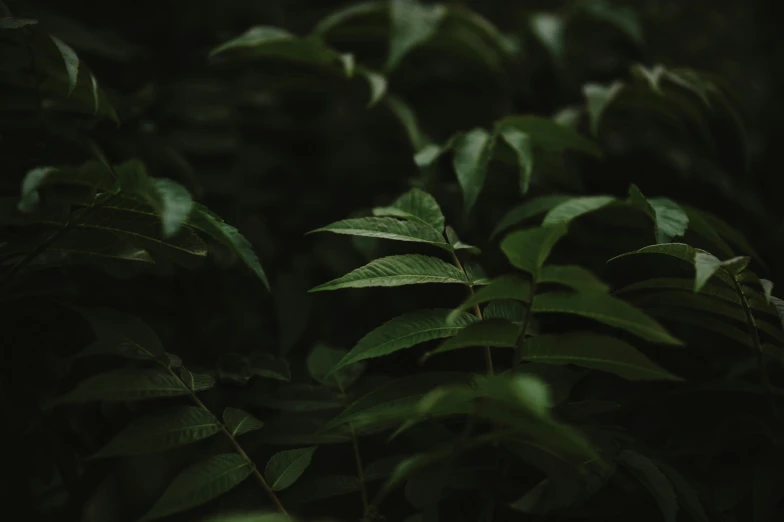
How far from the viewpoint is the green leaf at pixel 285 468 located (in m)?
0.49

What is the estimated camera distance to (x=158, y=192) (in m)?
0.42

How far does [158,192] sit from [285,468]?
0.82 ft

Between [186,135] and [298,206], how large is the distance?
0.66ft

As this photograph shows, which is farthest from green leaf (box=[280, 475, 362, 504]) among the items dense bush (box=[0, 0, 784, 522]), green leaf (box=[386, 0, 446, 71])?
green leaf (box=[386, 0, 446, 71])

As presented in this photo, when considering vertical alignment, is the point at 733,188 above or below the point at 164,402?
above

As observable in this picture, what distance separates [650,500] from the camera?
1.85 feet

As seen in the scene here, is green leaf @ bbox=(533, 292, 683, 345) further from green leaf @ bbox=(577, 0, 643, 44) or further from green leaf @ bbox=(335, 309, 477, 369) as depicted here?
green leaf @ bbox=(577, 0, 643, 44)

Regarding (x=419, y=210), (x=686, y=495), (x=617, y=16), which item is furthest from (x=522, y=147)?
(x=617, y=16)

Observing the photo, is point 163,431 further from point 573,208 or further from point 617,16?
point 617,16

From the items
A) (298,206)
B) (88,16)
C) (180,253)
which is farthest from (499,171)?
(88,16)

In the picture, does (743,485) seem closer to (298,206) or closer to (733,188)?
(733,188)

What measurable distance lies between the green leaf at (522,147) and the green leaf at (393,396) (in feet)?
0.73

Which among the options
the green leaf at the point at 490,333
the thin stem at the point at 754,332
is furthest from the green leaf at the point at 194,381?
the thin stem at the point at 754,332

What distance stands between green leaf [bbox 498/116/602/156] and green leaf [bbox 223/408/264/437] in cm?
43
